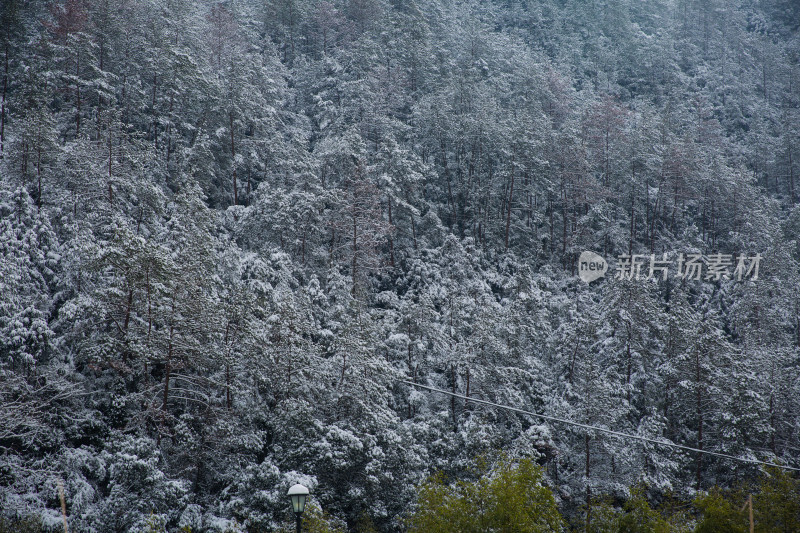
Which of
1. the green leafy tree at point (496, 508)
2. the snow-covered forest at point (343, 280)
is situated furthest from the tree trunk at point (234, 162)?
the green leafy tree at point (496, 508)

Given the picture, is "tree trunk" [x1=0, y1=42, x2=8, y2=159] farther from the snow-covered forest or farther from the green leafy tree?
the green leafy tree

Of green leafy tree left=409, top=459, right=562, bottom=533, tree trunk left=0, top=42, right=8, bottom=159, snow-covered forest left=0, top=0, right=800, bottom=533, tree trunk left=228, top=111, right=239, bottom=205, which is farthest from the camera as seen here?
tree trunk left=228, top=111, right=239, bottom=205

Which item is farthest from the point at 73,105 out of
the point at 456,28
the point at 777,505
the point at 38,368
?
the point at 456,28

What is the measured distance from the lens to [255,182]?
33594 millimetres

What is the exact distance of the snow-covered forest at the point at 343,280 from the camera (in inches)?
663

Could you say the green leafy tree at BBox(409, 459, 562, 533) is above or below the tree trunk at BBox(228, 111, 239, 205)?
below

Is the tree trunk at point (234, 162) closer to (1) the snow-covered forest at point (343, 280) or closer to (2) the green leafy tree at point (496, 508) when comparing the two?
(1) the snow-covered forest at point (343, 280)

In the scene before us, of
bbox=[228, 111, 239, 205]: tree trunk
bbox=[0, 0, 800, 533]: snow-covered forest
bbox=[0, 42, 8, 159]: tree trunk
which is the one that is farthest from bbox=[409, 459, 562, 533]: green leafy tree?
bbox=[0, 42, 8, 159]: tree trunk

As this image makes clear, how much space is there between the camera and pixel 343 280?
1011 inches

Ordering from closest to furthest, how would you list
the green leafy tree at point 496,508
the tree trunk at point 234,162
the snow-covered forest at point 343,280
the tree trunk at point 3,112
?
1. the green leafy tree at point 496,508
2. the snow-covered forest at point 343,280
3. the tree trunk at point 3,112
4. the tree trunk at point 234,162

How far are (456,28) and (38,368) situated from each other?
57407mm

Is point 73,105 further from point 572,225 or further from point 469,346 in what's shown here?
point 572,225

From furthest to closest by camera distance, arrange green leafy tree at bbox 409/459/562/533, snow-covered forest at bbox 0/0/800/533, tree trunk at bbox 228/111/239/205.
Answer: tree trunk at bbox 228/111/239/205 < snow-covered forest at bbox 0/0/800/533 < green leafy tree at bbox 409/459/562/533

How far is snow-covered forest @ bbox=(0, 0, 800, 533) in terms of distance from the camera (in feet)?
55.2
